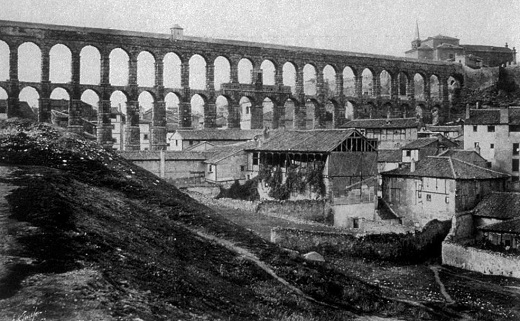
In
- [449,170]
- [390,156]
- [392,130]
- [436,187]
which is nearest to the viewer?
[449,170]

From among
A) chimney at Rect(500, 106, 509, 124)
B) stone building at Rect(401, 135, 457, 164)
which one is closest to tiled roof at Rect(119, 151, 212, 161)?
stone building at Rect(401, 135, 457, 164)

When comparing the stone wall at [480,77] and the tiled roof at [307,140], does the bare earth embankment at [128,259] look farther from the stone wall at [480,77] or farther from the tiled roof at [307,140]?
the stone wall at [480,77]

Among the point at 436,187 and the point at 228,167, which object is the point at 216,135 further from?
the point at 436,187

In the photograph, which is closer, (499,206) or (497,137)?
(499,206)

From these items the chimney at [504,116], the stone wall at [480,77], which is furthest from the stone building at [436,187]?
the stone wall at [480,77]

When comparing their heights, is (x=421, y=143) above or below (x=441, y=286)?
above

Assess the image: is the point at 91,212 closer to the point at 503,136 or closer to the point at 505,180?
the point at 505,180

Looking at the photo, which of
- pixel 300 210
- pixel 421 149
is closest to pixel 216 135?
pixel 421 149
